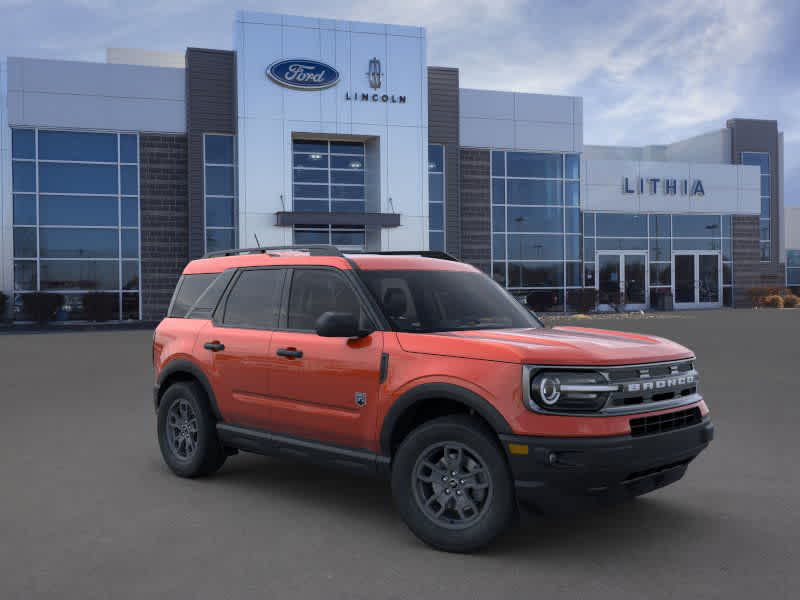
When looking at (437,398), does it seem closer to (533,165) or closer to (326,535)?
(326,535)

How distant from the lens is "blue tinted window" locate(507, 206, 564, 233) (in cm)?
3766

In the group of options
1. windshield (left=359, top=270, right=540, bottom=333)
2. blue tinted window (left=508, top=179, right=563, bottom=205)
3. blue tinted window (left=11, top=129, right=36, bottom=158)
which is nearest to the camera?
windshield (left=359, top=270, right=540, bottom=333)

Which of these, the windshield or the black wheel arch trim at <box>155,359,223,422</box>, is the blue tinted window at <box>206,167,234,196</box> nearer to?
the black wheel arch trim at <box>155,359,223,422</box>

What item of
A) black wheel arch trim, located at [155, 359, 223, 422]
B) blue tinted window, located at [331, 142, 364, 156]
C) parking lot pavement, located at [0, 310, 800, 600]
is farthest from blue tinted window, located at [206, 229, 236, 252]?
black wheel arch trim, located at [155, 359, 223, 422]

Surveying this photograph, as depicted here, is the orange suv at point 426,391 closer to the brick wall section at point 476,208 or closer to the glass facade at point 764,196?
the brick wall section at point 476,208

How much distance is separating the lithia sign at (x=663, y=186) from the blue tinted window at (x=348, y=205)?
15.2 metres

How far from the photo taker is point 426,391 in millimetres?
5008

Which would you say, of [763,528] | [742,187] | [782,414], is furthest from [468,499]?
[742,187]

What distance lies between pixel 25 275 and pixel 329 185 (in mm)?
12014

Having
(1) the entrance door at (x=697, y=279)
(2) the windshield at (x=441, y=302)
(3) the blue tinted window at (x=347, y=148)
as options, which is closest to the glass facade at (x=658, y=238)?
(1) the entrance door at (x=697, y=279)

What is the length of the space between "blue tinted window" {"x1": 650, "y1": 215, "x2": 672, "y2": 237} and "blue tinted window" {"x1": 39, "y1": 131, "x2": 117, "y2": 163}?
26.6m

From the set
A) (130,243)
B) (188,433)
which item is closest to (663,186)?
(130,243)

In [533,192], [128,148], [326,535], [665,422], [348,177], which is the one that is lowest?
[326,535]

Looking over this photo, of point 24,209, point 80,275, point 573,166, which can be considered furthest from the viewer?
point 573,166
